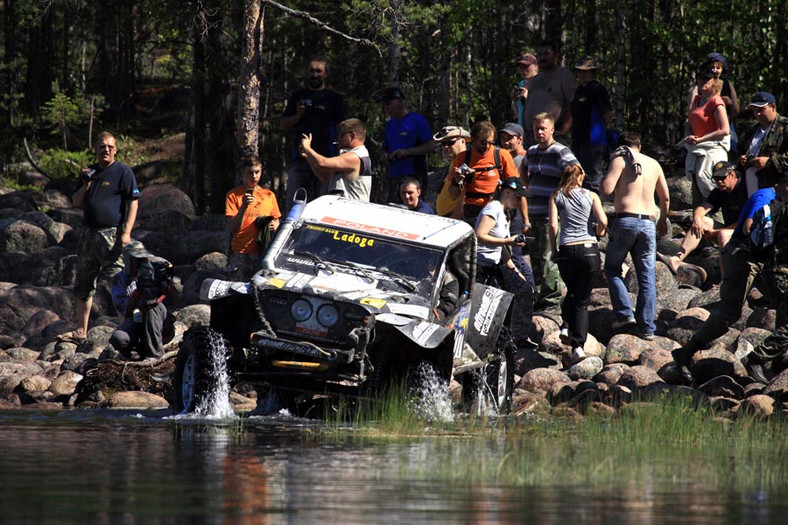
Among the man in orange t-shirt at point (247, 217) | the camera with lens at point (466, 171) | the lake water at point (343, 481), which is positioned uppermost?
the camera with lens at point (466, 171)

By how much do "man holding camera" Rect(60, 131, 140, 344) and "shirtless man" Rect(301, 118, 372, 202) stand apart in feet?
7.43

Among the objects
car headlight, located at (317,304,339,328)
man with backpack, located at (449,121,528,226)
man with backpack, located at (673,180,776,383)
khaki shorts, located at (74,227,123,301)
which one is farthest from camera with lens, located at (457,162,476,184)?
car headlight, located at (317,304,339,328)

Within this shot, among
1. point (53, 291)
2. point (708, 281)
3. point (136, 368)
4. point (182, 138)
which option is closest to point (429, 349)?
point (136, 368)

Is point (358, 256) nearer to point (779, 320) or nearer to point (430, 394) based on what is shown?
point (430, 394)

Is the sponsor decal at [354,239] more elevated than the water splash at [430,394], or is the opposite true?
the sponsor decal at [354,239]

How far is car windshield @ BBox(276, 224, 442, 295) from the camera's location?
41.1ft

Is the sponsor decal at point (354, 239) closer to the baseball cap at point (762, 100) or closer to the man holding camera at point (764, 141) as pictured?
the man holding camera at point (764, 141)

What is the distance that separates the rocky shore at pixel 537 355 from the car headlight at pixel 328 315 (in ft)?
7.17

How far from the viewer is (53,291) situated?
20484 mm

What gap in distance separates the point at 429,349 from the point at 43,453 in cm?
369

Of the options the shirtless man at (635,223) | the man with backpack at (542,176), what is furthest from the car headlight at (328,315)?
the shirtless man at (635,223)

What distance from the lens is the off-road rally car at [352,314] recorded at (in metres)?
11.6

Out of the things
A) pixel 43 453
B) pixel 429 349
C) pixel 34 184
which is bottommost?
pixel 43 453

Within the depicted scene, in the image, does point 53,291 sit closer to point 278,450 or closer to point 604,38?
point 278,450
